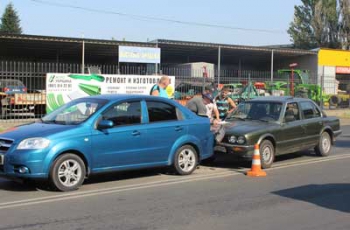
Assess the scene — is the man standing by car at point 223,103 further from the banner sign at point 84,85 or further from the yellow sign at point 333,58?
the yellow sign at point 333,58

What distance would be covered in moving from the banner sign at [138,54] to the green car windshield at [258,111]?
1833 cm

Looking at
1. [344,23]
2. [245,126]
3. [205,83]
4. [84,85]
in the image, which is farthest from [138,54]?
[344,23]

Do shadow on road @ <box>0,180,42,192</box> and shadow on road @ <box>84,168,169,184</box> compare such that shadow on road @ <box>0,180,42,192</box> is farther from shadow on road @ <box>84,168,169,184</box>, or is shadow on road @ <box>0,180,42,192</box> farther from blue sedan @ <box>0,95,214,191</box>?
shadow on road @ <box>84,168,169,184</box>

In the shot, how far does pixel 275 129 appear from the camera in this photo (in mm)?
10758

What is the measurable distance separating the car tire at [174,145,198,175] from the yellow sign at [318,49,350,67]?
117 ft

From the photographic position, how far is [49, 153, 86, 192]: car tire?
307 inches

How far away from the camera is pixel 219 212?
21.9 ft

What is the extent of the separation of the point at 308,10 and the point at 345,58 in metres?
21.3

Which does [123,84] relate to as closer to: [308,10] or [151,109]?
[151,109]

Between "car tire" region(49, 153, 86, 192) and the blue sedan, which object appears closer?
the blue sedan

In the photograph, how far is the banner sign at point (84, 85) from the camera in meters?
17.6

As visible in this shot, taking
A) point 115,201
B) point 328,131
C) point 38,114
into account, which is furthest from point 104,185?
point 38,114

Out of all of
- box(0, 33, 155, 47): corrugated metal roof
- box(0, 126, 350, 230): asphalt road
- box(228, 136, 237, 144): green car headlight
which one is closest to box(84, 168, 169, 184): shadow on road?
box(0, 126, 350, 230): asphalt road

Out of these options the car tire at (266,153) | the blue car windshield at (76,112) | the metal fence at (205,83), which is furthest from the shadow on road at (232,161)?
the metal fence at (205,83)
